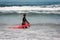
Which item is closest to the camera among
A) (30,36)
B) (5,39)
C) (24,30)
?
(5,39)

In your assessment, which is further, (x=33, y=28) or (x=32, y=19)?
(x=32, y=19)

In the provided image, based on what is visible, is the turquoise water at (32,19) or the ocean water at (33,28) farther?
the turquoise water at (32,19)

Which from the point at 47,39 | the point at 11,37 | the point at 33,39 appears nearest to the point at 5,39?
the point at 11,37

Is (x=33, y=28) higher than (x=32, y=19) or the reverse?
higher

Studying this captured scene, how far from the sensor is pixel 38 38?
1961cm

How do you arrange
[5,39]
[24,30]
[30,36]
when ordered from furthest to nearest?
[24,30] < [30,36] < [5,39]

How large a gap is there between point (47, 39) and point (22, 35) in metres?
2.88

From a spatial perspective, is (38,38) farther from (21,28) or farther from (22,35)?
(21,28)

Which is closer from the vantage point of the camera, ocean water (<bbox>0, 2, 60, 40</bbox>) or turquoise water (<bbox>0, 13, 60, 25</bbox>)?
ocean water (<bbox>0, 2, 60, 40</bbox>)

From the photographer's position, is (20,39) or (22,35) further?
(22,35)

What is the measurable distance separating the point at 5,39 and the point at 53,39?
406 cm

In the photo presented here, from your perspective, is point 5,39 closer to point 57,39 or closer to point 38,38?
point 38,38

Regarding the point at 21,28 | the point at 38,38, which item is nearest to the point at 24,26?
the point at 21,28

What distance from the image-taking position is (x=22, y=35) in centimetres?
2100
